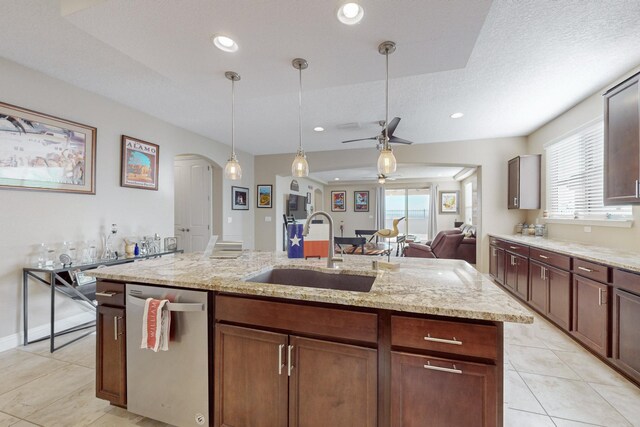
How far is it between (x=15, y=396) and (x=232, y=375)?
1747 mm

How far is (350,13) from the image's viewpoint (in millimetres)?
1406

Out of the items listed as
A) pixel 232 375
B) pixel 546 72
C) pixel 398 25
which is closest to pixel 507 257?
pixel 546 72

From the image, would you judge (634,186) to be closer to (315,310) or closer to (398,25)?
(398,25)

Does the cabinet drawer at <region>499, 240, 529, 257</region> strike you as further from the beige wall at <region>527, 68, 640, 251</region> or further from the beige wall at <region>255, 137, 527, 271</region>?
the beige wall at <region>255, 137, 527, 271</region>

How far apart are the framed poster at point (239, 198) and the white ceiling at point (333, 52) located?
2093mm

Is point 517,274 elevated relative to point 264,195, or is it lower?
lower

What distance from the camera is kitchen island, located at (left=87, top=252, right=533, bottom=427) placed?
1025 millimetres

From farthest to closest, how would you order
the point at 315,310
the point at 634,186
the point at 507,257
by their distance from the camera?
the point at 507,257
the point at 634,186
the point at 315,310

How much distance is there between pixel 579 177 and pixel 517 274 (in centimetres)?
144

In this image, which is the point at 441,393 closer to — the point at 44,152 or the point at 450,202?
the point at 44,152

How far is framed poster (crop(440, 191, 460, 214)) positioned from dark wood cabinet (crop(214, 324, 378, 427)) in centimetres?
914

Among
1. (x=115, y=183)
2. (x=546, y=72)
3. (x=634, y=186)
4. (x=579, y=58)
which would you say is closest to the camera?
(x=634, y=186)

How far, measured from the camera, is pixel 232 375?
1367mm

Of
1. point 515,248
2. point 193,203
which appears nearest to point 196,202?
point 193,203
